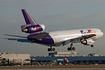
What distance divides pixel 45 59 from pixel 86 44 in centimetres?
11721

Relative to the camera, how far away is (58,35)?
78.6 metres

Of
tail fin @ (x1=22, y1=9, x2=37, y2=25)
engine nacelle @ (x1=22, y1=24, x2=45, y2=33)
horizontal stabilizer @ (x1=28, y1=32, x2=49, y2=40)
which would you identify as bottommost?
horizontal stabilizer @ (x1=28, y1=32, x2=49, y2=40)

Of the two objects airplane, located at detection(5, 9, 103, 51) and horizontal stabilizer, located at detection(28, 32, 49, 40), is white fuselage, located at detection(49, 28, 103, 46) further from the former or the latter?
horizontal stabilizer, located at detection(28, 32, 49, 40)

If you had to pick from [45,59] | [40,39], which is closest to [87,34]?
[40,39]

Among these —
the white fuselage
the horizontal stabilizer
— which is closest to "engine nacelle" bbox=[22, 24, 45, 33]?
the horizontal stabilizer

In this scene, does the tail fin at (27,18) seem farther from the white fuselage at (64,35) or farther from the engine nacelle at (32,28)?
the white fuselage at (64,35)

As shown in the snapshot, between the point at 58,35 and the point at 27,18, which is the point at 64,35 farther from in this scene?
the point at 27,18

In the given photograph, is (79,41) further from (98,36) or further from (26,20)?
(26,20)

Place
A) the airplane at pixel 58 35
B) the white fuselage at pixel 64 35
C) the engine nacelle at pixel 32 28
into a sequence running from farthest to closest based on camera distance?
the white fuselage at pixel 64 35
the airplane at pixel 58 35
the engine nacelle at pixel 32 28

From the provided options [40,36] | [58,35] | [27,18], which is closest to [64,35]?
[58,35]

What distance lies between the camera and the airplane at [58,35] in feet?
232

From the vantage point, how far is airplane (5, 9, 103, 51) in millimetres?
70637

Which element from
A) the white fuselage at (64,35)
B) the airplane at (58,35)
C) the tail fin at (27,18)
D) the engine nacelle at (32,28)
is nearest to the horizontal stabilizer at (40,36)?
the airplane at (58,35)

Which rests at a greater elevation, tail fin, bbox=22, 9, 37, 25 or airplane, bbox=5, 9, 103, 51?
tail fin, bbox=22, 9, 37, 25
